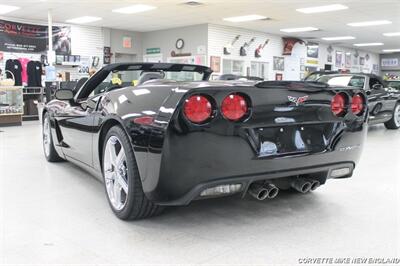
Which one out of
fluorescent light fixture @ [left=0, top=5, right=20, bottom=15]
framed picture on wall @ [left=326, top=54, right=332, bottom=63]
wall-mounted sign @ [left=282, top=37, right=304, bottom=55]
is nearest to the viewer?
fluorescent light fixture @ [left=0, top=5, right=20, bottom=15]

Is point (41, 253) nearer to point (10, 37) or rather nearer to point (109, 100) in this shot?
point (109, 100)

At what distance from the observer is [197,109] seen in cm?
199

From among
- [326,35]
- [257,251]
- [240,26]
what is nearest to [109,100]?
[257,251]

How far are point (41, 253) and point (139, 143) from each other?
0.71 metres

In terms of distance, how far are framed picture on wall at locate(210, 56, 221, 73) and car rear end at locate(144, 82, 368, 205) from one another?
10715 millimetres

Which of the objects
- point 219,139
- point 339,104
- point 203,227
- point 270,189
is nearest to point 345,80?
point 339,104

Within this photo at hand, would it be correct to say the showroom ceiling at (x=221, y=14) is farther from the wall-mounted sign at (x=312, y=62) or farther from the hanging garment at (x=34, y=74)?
the wall-mounted sign at (x=312, y=62)

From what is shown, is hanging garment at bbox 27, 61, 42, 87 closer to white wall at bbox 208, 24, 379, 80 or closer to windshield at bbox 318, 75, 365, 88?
white wall at bbox 208, 24, 379, 80

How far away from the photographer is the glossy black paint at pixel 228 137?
6.47ft

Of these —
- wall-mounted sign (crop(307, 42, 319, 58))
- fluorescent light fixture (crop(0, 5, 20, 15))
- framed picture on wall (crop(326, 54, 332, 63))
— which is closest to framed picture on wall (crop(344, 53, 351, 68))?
framed picture on wall (crop(326, 54, 332, 63))

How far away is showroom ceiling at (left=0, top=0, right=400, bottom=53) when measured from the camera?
973cm

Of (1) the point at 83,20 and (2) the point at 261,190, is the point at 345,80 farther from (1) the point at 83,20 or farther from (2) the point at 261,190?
(1) the point at 83,20

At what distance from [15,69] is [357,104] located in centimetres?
1075

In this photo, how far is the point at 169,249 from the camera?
77.7 inches
